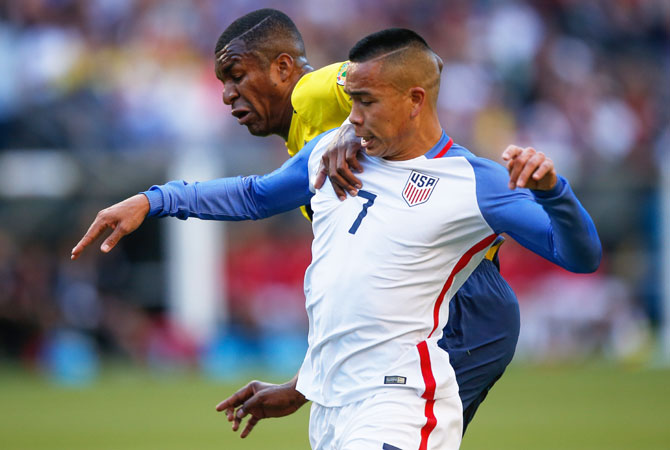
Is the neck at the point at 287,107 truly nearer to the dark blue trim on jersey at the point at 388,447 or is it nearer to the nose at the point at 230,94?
the nose at the point at 230,94

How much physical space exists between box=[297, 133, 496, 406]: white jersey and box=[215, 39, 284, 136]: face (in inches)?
48.4

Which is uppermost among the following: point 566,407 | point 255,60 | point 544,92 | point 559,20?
point 559,20

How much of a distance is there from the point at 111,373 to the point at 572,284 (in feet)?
22.8

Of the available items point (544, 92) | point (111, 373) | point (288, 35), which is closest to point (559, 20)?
point (544, 92)

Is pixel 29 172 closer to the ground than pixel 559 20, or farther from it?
closer to the ground

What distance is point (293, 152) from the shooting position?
5.75m

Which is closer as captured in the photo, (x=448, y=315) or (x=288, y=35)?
(x=448, y=315)

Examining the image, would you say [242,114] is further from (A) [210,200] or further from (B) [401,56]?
(B) [401,56]

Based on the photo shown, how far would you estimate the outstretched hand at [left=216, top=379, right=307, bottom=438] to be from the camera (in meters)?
4.95

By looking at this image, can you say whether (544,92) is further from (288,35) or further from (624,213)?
(288,35)

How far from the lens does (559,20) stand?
20.4 meters

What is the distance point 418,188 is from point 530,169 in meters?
0.72

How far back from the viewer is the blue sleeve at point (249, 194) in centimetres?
470

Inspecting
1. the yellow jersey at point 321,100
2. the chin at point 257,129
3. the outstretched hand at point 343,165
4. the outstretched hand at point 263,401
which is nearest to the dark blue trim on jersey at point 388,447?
the outstretched hand at point 263,401
